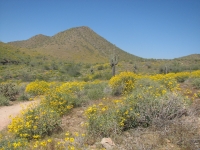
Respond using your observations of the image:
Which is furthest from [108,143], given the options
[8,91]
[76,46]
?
[76,46]

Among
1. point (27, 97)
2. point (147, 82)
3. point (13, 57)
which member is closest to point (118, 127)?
point (147, 82)

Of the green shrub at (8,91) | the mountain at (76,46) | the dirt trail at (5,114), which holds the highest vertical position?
the mountain at (76,46)

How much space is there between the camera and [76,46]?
67.2 meters

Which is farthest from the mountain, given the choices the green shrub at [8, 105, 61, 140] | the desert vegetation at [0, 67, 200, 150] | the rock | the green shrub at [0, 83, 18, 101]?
the rock

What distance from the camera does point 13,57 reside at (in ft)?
129

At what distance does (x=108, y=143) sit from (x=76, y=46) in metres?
64.7

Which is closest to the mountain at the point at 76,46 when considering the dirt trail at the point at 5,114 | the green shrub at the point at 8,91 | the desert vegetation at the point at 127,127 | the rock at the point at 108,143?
the green shrub at the point at 8,91

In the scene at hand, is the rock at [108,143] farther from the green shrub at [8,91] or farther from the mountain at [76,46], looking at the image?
the mountain at [76,46]

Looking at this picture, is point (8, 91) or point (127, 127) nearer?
point (127, 127)

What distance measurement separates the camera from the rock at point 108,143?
396 cm

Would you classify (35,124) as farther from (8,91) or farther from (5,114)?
(8,91)

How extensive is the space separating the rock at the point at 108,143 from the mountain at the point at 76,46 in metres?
53.3

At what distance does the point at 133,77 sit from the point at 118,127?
4910 millimetres

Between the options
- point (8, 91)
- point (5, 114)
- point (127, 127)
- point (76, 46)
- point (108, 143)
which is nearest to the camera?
point (108, 143)
